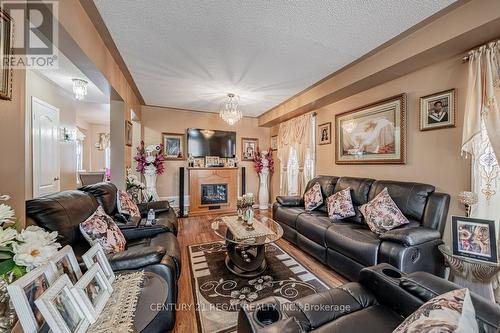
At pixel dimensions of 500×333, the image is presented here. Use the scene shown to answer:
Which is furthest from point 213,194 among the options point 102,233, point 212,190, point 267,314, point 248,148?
point 267,314

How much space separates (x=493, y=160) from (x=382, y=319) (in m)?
1.96

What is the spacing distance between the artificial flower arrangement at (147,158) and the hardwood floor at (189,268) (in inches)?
53.6

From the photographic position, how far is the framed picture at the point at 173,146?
5020 millimetres

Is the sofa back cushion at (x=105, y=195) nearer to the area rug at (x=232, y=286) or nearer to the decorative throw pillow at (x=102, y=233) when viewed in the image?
the decorative throw pillow at (x=102, y=233)

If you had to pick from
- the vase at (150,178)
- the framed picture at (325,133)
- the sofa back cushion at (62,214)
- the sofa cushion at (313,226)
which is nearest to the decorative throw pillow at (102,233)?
the sofa back cushion at (62,214)

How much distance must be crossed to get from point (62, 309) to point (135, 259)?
0.65 m

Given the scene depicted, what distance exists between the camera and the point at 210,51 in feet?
7.91

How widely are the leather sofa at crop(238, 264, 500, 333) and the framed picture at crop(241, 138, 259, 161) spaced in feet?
15.3

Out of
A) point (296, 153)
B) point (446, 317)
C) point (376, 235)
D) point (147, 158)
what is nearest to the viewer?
point (446, 317)

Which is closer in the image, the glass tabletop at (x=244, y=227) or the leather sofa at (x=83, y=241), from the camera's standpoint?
the leather sofa at (x=83, y=241)

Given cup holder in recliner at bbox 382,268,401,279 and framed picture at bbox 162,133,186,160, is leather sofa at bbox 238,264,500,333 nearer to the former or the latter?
cup holder in recliner at bbox 382,268,401,279

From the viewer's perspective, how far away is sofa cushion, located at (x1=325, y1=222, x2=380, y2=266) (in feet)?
6.58

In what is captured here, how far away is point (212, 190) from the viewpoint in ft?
16.8

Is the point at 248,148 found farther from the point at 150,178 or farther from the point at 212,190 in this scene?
the point at 150,178
